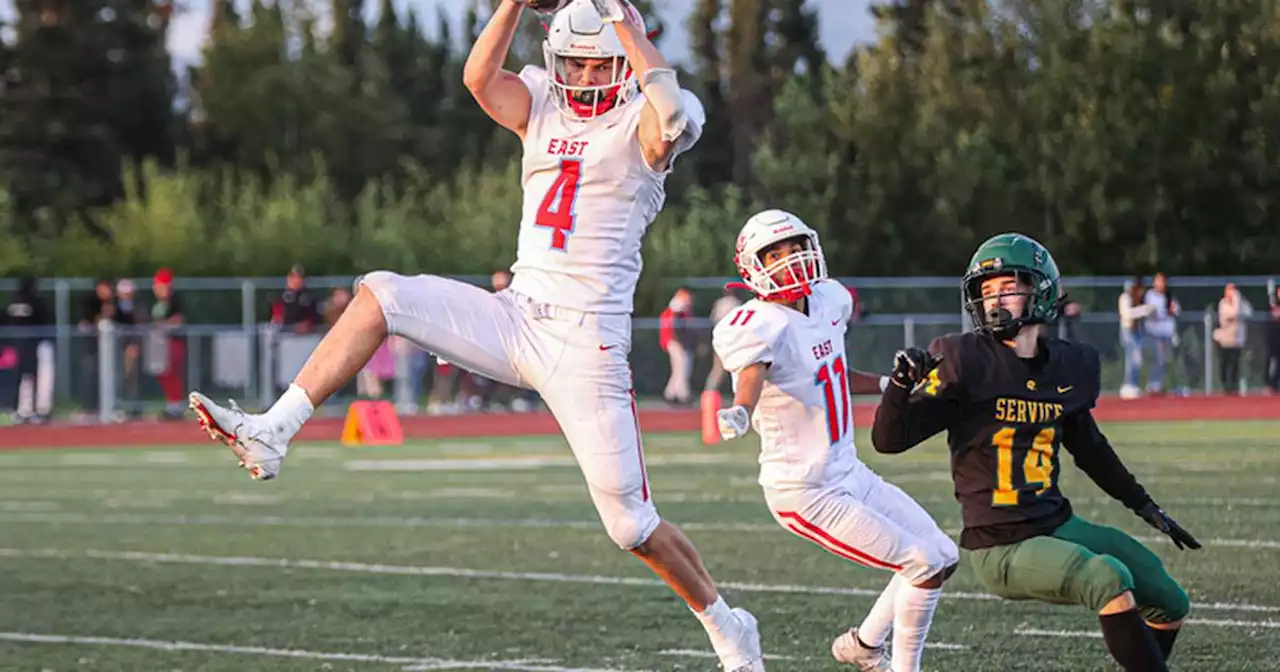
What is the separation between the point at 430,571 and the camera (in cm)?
995

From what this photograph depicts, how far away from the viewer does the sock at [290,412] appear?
5688mm

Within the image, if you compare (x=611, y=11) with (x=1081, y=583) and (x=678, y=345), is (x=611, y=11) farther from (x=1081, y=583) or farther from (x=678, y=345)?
(x=678, y=345)

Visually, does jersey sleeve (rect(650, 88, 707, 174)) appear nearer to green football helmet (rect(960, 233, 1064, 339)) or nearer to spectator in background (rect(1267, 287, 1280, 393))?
green football helmet (rect(960, 233, 1064, 339))

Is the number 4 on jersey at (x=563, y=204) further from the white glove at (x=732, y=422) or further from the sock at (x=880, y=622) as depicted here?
the sock at (x=880, y=622)

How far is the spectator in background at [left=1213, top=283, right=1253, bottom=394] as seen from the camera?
2391cm

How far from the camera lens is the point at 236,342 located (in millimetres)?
23734

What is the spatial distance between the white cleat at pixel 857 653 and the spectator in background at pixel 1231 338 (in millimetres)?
18376

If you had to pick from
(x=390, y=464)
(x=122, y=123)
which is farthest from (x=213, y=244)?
(x=122, y=123)

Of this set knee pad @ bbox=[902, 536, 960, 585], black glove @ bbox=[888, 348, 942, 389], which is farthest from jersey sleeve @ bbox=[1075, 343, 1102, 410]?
knee pad @ bbox=[902, 536, 960, 585]

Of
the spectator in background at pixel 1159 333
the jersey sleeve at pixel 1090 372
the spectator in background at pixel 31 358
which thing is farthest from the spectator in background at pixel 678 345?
the jersey sleeve at pixel 1090 372

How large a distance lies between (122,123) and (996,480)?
152 feet

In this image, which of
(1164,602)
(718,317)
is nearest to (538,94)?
(1164,602)

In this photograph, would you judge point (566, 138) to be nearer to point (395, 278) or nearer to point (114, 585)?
point (395, 278)

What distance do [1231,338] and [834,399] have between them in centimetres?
1867
